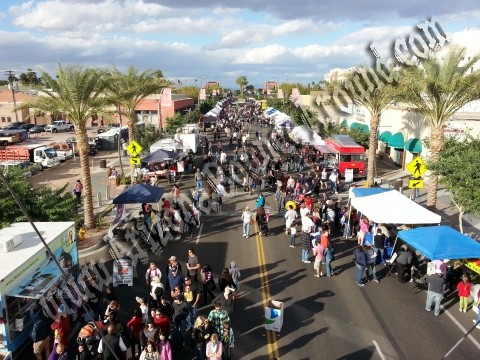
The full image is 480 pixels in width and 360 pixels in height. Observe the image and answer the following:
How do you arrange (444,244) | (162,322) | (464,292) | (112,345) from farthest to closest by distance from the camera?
(444,244)
(464,292)
(162,322)
(112,345)

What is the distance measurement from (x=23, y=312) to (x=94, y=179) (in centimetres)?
2137

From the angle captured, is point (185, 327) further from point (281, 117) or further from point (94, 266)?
point (281, 117)

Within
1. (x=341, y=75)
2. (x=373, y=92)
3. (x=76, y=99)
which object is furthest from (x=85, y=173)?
(x=341, y=75)

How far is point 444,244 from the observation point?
12.1 meters

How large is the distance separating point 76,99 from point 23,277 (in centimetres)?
990

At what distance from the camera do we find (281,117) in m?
53.7

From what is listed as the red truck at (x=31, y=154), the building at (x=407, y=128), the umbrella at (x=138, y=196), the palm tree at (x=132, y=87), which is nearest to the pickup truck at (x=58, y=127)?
the red truck at (x=31, y=154)

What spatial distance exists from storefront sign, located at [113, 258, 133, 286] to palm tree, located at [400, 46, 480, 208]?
1266cm

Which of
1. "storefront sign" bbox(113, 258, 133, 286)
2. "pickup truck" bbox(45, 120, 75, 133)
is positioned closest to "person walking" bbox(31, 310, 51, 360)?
"storefront sign" bbox(113, 258, 133, 286)

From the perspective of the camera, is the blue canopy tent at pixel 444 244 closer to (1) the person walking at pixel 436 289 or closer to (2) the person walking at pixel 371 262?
(1) the person walking at pixel 436 289

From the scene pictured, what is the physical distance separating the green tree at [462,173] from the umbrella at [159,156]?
1628 centimetres

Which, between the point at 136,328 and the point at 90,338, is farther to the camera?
the point at 136,328

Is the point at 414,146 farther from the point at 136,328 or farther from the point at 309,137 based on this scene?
the point at 136,328

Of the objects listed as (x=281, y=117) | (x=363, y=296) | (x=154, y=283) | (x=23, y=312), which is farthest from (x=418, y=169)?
(x=281, y=117)
